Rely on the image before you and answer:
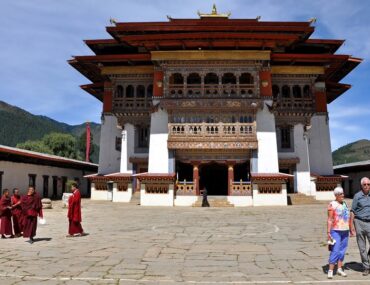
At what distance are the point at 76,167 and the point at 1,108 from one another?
136457 millimetres

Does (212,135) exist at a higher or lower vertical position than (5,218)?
higher

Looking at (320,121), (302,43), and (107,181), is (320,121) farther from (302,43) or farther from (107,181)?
(107,181)

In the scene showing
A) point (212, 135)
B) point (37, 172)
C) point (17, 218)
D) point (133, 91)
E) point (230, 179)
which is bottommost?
point (17, 218)

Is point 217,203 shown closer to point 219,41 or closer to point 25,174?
point 219,41

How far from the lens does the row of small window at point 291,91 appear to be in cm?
2580

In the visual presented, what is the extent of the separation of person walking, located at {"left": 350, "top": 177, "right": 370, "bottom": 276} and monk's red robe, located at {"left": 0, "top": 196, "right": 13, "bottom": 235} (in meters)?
8.58

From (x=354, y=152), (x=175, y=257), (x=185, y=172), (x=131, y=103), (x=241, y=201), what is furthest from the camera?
(x=354, y=152)

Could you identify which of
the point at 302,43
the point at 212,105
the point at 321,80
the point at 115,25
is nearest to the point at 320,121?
the point at 321,80

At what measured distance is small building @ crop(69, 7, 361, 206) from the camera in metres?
22.2

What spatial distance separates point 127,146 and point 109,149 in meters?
1.96

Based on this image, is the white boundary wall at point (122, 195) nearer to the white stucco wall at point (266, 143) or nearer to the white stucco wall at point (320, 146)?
the white stucco wall at point (266, 143)

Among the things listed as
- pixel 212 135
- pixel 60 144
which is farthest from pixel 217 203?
pixel 60 144

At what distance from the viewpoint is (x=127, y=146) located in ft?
85.2

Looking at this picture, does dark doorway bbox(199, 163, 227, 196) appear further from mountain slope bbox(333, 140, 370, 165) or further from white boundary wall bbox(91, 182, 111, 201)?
mountain slope bbox(333, 140, 370, 165)
